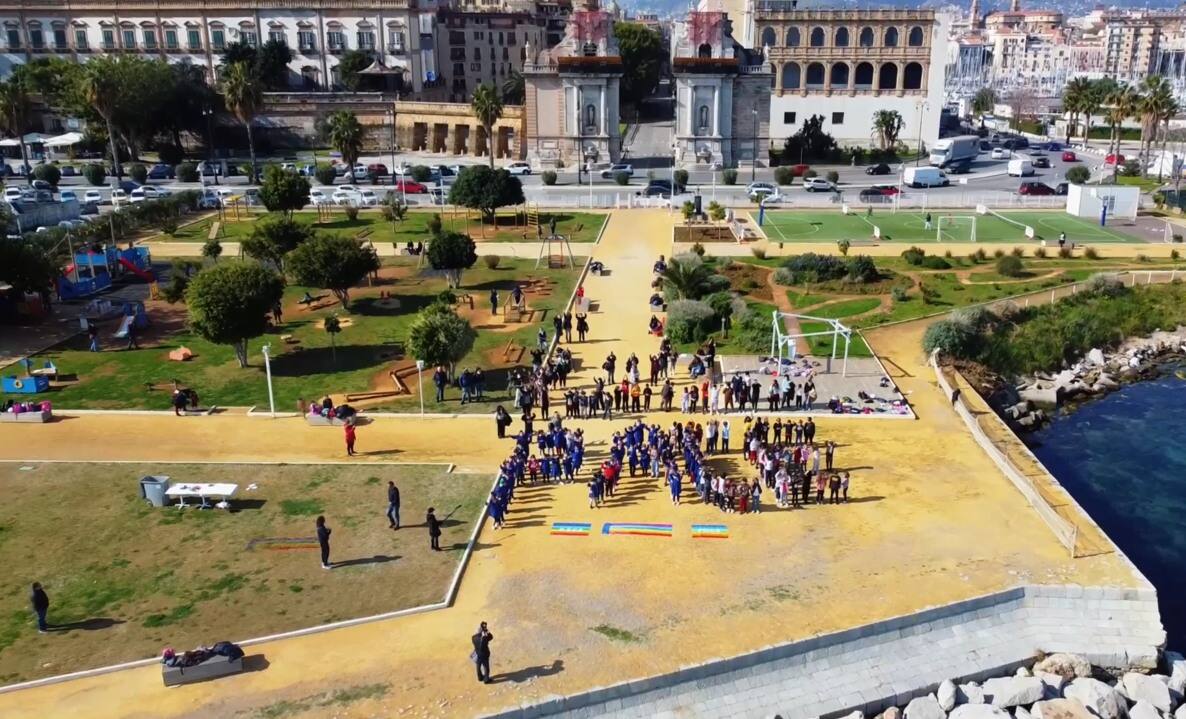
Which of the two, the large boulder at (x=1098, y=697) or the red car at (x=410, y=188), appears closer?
the large boulder at (x=1098, y=697)

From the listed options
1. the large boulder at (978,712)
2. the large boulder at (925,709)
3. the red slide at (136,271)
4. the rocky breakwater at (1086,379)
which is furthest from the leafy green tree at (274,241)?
the large boulder at (978,712)

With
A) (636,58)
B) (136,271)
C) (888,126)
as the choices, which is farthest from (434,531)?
(636,58)

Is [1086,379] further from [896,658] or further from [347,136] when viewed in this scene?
[347,136]

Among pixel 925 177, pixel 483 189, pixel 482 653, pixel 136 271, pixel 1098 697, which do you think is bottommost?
pixel 1098 697

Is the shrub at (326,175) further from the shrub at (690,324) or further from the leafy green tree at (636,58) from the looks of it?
the leafy green tree at (636,58)

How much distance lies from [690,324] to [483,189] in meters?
23.9

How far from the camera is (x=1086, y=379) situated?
1501 inches

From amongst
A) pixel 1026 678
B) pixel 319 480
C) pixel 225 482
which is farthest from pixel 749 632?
pixel 225 482

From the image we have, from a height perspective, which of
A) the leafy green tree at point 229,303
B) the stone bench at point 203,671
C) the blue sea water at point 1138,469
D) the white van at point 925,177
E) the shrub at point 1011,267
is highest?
the white van at point 925,177

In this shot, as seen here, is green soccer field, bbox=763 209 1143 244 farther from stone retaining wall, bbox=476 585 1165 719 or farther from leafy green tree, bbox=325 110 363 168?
stone retaining wall, bbox=476 585 1165 719

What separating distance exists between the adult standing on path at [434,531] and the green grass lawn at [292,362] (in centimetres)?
917

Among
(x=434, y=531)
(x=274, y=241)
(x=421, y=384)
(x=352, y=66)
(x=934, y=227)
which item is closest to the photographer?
(x=434, y=531)

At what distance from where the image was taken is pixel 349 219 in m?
65.0

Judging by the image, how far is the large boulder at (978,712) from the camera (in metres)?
18.1
